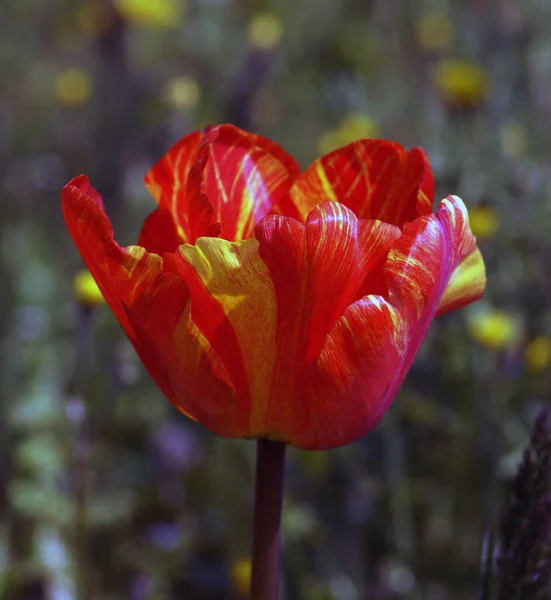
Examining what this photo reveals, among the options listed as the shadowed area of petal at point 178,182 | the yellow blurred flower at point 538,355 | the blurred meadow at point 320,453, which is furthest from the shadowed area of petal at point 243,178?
the yellow blurred flower at point 538,355

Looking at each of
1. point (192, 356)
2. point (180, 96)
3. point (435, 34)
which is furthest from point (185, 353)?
point (435, 34)

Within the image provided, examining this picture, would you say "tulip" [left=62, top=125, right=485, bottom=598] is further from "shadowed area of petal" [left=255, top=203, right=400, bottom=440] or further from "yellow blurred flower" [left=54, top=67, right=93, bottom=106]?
"yellow blurred flower" [left=54, top=67, right=93, bottom=106]

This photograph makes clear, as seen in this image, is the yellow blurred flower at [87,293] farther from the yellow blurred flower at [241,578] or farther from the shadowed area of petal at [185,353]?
the shadowed area of petal at [185,353]

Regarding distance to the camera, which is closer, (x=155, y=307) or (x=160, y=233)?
(x=155, y=307)

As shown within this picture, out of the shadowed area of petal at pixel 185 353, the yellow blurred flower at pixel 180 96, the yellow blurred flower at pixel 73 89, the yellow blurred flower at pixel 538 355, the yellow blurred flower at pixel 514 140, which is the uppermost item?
the shadowed area of petal at pixel 185 353

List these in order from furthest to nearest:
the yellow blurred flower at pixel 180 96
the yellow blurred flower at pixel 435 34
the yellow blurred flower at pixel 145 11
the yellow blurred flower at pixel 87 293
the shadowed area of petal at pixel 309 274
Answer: the yellow blurred flower at pixel 435 34, the yellow blurred flower at pixel 145 11, the yellow blurred flower at pixel 180 96, the yellow blurred flower at pixel 87 293, the shadowed area of petal at pixel 309 274

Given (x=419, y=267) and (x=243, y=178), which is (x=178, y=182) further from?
(x=419, y=267)

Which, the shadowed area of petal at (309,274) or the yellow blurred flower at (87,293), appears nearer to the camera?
the shadowed area of petal at (309,274)
